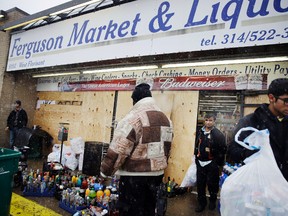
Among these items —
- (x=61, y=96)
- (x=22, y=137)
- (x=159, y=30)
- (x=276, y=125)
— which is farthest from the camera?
(x=61, y=96)

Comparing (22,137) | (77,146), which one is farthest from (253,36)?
(22,137)

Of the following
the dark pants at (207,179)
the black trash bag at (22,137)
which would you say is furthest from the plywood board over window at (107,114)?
the dark pants at (207,179)

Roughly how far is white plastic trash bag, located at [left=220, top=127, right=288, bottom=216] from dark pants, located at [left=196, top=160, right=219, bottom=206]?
302cm

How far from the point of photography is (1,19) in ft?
32.4

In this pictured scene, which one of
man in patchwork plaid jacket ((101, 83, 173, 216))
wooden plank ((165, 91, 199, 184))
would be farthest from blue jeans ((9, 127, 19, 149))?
man in patchwork plaid jacket ((101, 83, 173, 216))

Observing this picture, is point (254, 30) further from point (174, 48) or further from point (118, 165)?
point (118, 165)

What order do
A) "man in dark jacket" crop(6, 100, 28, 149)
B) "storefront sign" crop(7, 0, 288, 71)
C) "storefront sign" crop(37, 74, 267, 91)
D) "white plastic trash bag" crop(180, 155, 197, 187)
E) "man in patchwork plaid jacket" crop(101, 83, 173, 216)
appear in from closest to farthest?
"man in patchwork plaid jacket" crop(101, 83, 173, 216) < "storefront sign" crop(7, 0, 288, 71) < "storefront sign" crop(37, 74, 267, 91) < "white plastic trash bag" crop(180, 155, 197, 187) < "man in dark jacket" crop(6, 100, 28, 149)

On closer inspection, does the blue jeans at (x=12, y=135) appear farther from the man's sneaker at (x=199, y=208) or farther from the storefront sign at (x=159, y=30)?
the man's sneaker at (x=199, y=208)

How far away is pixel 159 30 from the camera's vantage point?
17.2 feet

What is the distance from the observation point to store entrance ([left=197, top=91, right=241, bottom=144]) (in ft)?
19.1

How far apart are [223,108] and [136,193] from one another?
4.03 meters

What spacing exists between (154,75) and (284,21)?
3929 millimetres

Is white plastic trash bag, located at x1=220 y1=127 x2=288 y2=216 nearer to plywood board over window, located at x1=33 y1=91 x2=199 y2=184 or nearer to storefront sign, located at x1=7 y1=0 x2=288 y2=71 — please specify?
storefront sign, located at x1=7 y1=0 x2=288 y2=71

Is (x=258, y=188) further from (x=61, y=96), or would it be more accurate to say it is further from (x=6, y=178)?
(x=61, y=96)
